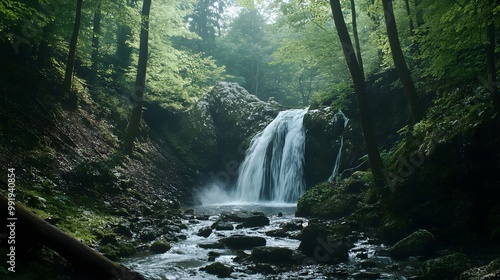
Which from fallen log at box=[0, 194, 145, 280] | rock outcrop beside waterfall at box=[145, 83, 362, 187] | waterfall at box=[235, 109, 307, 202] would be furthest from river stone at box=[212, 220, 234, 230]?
waterfall at box=[235, 109, 307, 202]

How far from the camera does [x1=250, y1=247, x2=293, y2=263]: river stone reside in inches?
266

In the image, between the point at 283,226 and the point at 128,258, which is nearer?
the point at 128,258

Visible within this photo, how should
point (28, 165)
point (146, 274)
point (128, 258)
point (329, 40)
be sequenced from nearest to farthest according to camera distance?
point (146, 274) < point (128, 258) < point (28, 165) < point (329, 40)

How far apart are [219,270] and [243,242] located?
2096mm

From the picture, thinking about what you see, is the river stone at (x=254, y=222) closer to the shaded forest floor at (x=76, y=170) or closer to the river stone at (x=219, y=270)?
the shaded forest floor at (x=76, y=170)

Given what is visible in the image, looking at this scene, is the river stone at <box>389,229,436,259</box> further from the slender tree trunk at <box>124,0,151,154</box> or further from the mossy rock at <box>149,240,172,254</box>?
the slender tree trunk at <box>124,0,151,154</box>

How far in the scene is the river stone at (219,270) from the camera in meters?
6.00

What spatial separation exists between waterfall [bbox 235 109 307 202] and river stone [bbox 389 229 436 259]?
32.5ft

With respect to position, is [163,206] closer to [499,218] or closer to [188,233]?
[188,233]

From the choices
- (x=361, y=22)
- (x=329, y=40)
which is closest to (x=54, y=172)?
(x=329, y=40)

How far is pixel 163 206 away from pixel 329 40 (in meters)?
10.8

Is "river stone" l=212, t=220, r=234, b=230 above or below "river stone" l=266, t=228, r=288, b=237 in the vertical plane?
below

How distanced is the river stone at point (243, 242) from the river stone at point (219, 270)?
1864mm

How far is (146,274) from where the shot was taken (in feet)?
19.1
